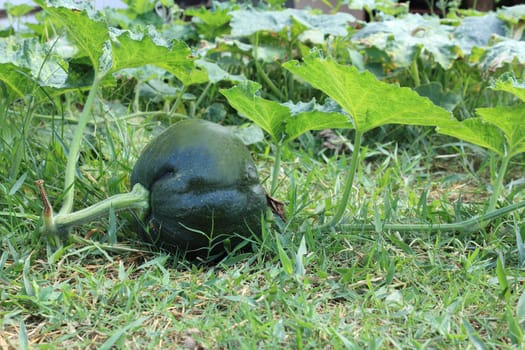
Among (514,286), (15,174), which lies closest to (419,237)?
(514,286)

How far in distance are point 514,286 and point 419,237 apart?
0.35 m

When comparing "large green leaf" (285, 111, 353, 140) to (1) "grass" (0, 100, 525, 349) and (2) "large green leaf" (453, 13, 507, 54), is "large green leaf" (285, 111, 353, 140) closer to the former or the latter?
(1) "grass" (0, 100, 525, 349)

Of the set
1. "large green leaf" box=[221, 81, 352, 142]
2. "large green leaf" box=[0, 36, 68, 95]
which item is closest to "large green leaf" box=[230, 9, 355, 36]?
"large green leaf" box=[0, 36, 68, 95]

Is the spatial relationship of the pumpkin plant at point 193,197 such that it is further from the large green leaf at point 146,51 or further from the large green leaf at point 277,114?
the large green leaf at point 146,51

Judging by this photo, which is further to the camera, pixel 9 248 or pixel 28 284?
pixel 9 248

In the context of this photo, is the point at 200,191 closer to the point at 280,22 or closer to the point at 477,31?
the point at 280,22

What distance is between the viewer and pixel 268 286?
1.54m

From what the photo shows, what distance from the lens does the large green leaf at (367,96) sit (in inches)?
58.9

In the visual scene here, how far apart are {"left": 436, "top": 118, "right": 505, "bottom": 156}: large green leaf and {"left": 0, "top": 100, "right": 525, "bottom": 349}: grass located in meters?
0.26

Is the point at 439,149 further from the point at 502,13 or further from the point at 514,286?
the point at 514,286

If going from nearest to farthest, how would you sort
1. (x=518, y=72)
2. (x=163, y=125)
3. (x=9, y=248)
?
(x=9, y=248)
(x=163, y=125)
(x=518, y=72)

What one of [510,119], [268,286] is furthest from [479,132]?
[268,286]

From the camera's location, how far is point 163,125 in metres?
2.79

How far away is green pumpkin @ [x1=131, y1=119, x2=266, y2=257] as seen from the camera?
1.61 metres
